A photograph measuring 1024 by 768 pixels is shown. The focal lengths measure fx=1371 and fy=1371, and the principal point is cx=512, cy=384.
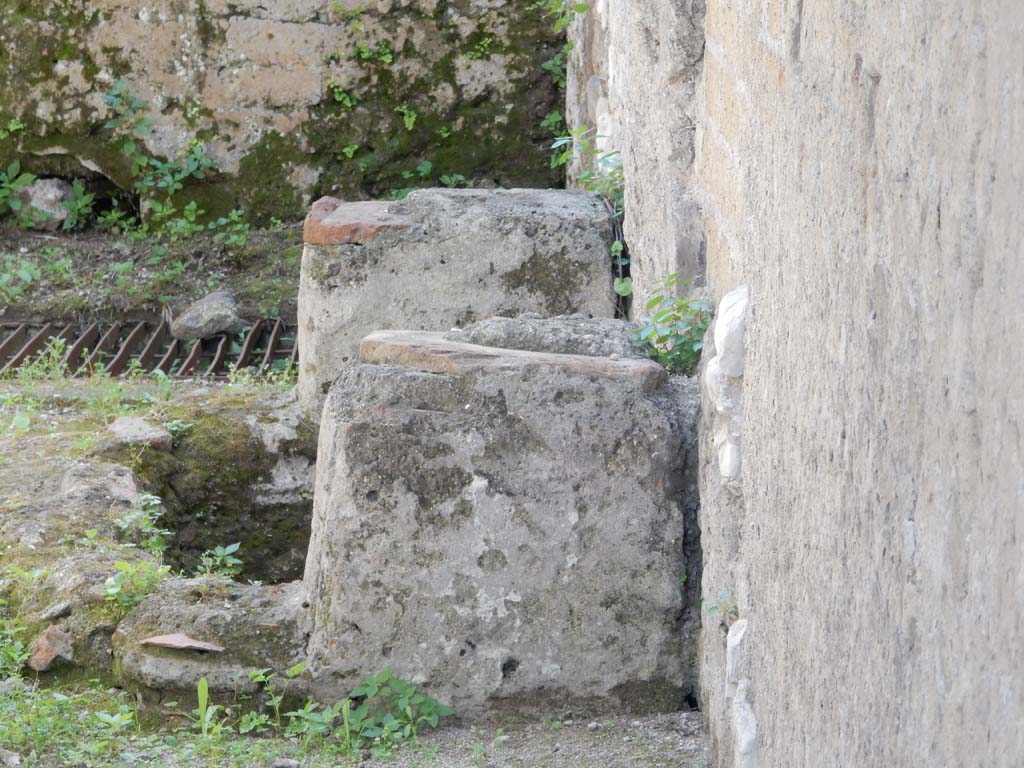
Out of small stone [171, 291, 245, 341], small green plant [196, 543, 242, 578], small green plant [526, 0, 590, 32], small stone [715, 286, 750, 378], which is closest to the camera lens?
small stone [715, 286, 750, 378]

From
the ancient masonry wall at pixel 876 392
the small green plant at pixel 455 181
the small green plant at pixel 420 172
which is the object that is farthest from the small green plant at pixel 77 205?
the ancient masonry wall at pixel 876 392

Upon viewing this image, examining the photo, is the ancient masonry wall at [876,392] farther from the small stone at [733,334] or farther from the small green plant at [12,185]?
the small green plant at [12,185]

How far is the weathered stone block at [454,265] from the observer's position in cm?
387

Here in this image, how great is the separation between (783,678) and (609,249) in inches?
91.0

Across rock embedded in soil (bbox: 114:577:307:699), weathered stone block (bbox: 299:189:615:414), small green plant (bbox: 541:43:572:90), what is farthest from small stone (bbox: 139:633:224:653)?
small green plant (bbox: 541:43:572:90)

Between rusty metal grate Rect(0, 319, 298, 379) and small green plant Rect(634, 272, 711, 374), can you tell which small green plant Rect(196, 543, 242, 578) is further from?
rusty metal grate Rect(0, 319, 298, 379)

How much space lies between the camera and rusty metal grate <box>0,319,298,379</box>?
534 cm

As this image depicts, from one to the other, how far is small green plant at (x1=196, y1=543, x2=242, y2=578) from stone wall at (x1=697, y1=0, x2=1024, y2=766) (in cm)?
142

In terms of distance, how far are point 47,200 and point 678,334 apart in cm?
482

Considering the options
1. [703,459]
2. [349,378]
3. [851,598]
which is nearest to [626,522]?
[703,459]

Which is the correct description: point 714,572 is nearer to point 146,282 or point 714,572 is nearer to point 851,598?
point 851,598

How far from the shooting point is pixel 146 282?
6102mm

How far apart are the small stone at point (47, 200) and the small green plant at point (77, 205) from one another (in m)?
0.03

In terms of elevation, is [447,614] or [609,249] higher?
[609,249]
